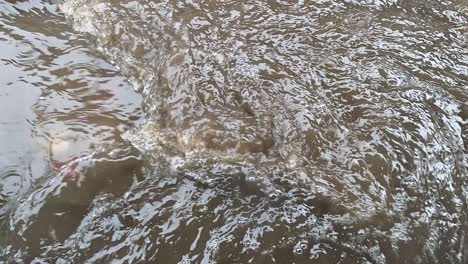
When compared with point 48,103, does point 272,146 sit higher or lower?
lower

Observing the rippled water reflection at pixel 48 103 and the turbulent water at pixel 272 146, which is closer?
the turbulent water at pixel 272 146

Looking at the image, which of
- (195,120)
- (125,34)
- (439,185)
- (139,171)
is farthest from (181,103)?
(439,185)

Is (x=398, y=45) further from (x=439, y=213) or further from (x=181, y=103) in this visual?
(x=181, y=103)

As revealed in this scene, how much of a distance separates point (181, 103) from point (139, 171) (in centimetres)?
44

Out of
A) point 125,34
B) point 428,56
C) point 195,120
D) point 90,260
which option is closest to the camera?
point 90,260

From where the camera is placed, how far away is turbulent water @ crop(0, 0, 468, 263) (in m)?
2.04

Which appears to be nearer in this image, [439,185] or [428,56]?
[439,185]

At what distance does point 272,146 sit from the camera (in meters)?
2.37

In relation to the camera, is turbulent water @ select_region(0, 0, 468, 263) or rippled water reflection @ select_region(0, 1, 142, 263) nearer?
turbulent water @ select_region(0, 0, 468, 263)

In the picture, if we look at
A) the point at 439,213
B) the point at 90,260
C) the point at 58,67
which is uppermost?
the point at 58,67

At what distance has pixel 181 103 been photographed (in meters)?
2.59

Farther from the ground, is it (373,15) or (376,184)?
(373,15)

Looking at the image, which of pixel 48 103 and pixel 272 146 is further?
pixel 48 103

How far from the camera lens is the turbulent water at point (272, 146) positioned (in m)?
2.04
